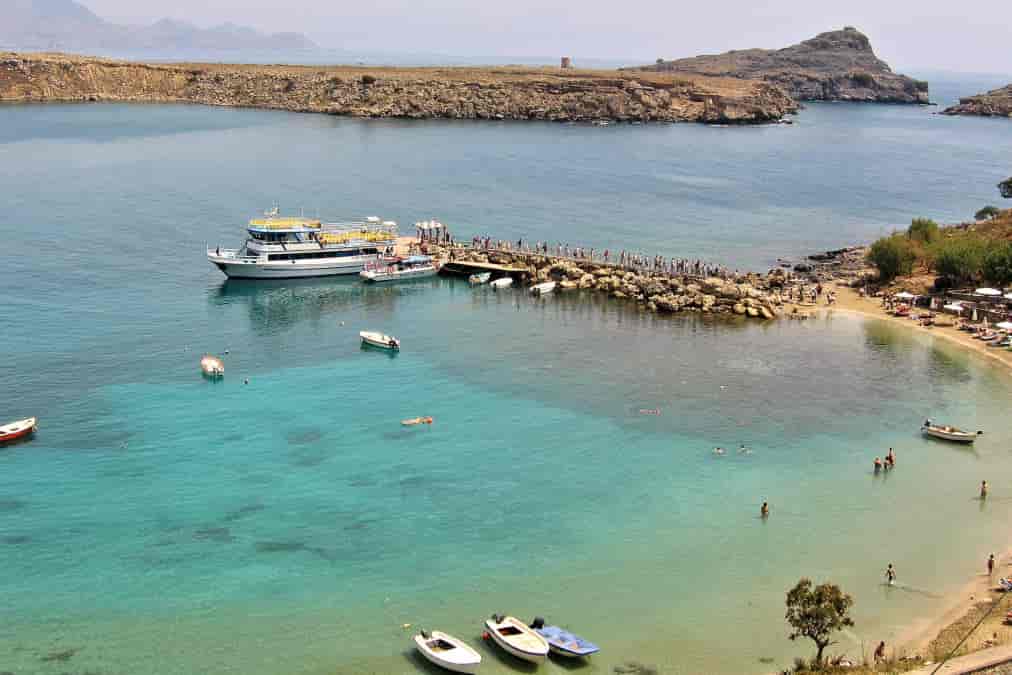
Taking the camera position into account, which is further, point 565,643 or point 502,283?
point 502,283

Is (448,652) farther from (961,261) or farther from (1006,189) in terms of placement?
(1006,189)

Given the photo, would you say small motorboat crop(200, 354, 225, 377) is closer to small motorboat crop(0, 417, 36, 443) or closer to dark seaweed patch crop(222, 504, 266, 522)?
small motorboat crop(0, 417, 36, 443)

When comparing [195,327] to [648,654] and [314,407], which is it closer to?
[314,407]

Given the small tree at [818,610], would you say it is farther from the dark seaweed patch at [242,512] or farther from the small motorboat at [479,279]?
the small motorboat at [479,279]

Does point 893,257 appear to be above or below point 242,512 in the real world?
above

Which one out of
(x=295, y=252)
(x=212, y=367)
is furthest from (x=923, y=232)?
(x=212, y=367)

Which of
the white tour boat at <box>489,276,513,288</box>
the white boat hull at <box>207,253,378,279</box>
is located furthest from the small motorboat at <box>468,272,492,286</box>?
the white boat hull at <box>207,253,378,279</box>
